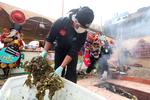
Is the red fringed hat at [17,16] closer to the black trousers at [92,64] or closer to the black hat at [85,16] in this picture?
the black trousers at [92,64]

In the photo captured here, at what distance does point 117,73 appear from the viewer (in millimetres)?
3977

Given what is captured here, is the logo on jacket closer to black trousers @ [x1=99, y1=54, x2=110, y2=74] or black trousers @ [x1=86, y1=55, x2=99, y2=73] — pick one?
black trousers @ [x1=86, y1=55, x2=99, y2=73]

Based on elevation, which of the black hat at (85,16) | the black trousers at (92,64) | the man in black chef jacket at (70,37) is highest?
the black hat at (85,16)

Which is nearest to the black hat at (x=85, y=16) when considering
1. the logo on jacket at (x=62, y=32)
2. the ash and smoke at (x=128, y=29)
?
the logo on jacket at (x=62, y=32)

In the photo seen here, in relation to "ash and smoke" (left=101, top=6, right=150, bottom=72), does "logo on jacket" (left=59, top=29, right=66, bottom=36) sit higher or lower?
lower

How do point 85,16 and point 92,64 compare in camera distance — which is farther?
point 92,64

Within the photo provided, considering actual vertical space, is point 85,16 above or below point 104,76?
above

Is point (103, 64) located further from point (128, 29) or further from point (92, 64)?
point (128, 29)

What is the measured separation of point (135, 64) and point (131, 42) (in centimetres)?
66

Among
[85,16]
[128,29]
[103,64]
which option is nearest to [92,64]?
[103,64]

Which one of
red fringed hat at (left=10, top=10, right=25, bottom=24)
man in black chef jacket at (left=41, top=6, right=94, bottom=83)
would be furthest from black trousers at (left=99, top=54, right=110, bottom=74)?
man in black chef jacket at (left=41, top=6, right=94, bottom=83)

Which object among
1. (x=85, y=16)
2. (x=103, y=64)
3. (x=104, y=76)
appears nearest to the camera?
(x=85, y=16)

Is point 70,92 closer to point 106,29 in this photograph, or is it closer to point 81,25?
point 81,25

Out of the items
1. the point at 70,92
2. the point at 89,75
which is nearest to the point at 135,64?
the point at 89,75
